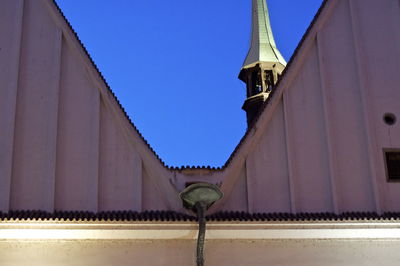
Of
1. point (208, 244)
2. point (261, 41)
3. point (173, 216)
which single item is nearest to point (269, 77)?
point (261, 41)

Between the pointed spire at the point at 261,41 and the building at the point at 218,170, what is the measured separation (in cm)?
1234

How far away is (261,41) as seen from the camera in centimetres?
3075

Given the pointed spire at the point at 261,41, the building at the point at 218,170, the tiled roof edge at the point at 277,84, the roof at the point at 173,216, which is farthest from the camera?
the pointed spire at the point at 261,41

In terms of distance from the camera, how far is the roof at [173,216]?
43.6ft

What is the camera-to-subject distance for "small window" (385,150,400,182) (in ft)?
50.5

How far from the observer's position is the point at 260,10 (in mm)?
31609

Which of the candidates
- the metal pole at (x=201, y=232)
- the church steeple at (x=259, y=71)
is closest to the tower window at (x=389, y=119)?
the metal pole at (x=201, y=232)

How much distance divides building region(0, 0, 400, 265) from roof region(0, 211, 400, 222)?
0.11ft

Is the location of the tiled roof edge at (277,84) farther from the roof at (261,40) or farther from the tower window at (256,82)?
the roof at (261,40)

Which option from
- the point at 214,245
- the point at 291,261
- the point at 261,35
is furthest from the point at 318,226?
the point at 261,35

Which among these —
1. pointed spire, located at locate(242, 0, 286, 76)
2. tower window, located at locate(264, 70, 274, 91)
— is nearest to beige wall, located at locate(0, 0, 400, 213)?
tower window, located at locate(264, 70, 274, 91)

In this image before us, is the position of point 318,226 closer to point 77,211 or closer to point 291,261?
point 291,261

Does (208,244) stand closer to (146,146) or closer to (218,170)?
(218,170)

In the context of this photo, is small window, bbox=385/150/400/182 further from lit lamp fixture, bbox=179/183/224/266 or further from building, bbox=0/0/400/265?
lit lamp fixture, bbox=179/183/224/266
